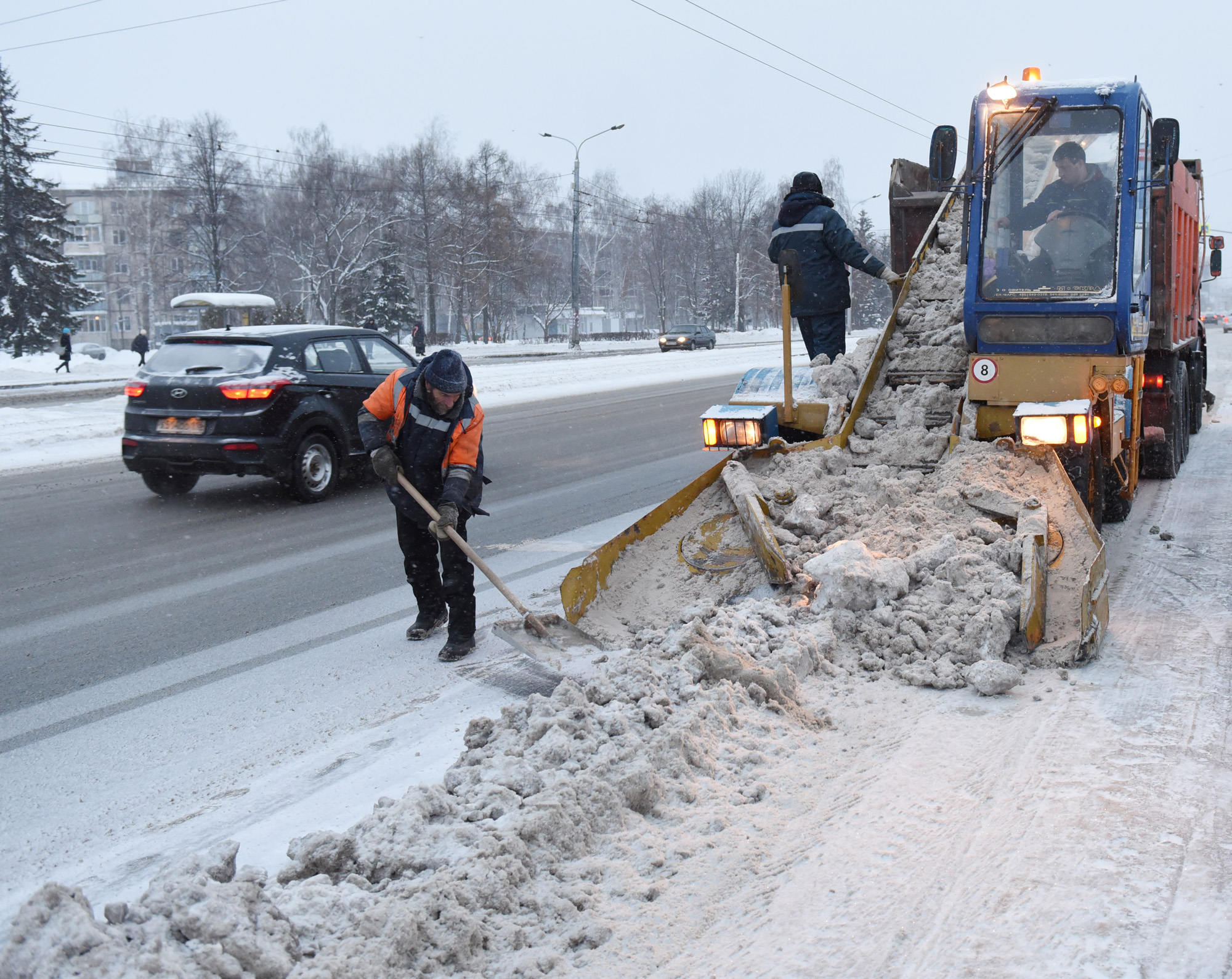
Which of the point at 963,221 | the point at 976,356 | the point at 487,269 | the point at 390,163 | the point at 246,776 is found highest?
the point at 390,163

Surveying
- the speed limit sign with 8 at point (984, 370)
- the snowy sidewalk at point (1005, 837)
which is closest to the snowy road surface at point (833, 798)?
the snowy sidewalk at point (1005, 837)

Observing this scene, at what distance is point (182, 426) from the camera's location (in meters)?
9.20

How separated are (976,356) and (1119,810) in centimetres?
368

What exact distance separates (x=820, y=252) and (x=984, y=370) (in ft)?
5.81

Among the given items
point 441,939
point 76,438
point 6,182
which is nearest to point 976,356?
point 441,939

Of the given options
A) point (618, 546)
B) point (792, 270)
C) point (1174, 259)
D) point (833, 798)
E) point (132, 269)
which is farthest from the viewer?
point (132, 269)

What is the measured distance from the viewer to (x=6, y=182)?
45.0 metres

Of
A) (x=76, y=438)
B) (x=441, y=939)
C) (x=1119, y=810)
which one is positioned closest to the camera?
(x=441, y=939)

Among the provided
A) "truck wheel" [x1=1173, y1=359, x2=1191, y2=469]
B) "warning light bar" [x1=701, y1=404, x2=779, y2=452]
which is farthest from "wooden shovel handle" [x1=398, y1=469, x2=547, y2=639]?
"truck wheel" [x1=1173, y1=359, x2=1191, y2=469]

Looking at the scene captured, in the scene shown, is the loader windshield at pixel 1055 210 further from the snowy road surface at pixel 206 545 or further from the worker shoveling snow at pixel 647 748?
the snowy road surface at pixel 206 545

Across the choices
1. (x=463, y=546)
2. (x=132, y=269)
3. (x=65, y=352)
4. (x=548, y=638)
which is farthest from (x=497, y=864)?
(x=132, y=269)

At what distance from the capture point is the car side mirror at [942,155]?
6.15m

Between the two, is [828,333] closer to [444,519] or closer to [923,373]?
[923,373]

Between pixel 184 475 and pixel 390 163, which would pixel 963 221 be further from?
pixel 390 163
